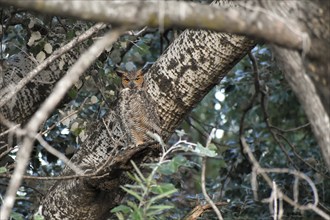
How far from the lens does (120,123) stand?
9.67 ft

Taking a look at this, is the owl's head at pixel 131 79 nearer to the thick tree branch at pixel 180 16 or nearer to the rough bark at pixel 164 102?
the rough bark at pixel 164 102

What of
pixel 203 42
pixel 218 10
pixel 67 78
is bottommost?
pixel 67 78

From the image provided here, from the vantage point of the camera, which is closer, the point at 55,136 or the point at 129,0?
the point at 129,0

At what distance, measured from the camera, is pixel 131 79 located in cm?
350

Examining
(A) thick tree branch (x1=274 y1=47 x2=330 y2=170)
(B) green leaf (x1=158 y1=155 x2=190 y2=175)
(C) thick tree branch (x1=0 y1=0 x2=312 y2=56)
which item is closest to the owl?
(B) green leaf (x1=158 y1=155 x2=190 y2=175)

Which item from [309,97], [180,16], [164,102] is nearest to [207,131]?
[164,102]

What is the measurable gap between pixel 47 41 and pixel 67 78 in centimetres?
168

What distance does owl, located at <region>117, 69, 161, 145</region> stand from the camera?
2.87 m

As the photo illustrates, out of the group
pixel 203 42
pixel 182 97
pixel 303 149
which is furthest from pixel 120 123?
pixel 303 149

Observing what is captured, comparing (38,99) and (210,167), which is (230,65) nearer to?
(38,99)

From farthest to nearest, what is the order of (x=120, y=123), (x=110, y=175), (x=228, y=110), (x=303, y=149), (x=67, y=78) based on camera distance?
1. (x=228, y=110)
2. (x=303, y=149)
3. (x=120, y=123)
4. (x=110, y=175)
5. (x=67, y=78)

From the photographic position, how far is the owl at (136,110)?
2873mm

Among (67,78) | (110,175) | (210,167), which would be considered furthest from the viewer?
(210,167)

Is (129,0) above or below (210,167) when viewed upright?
below
